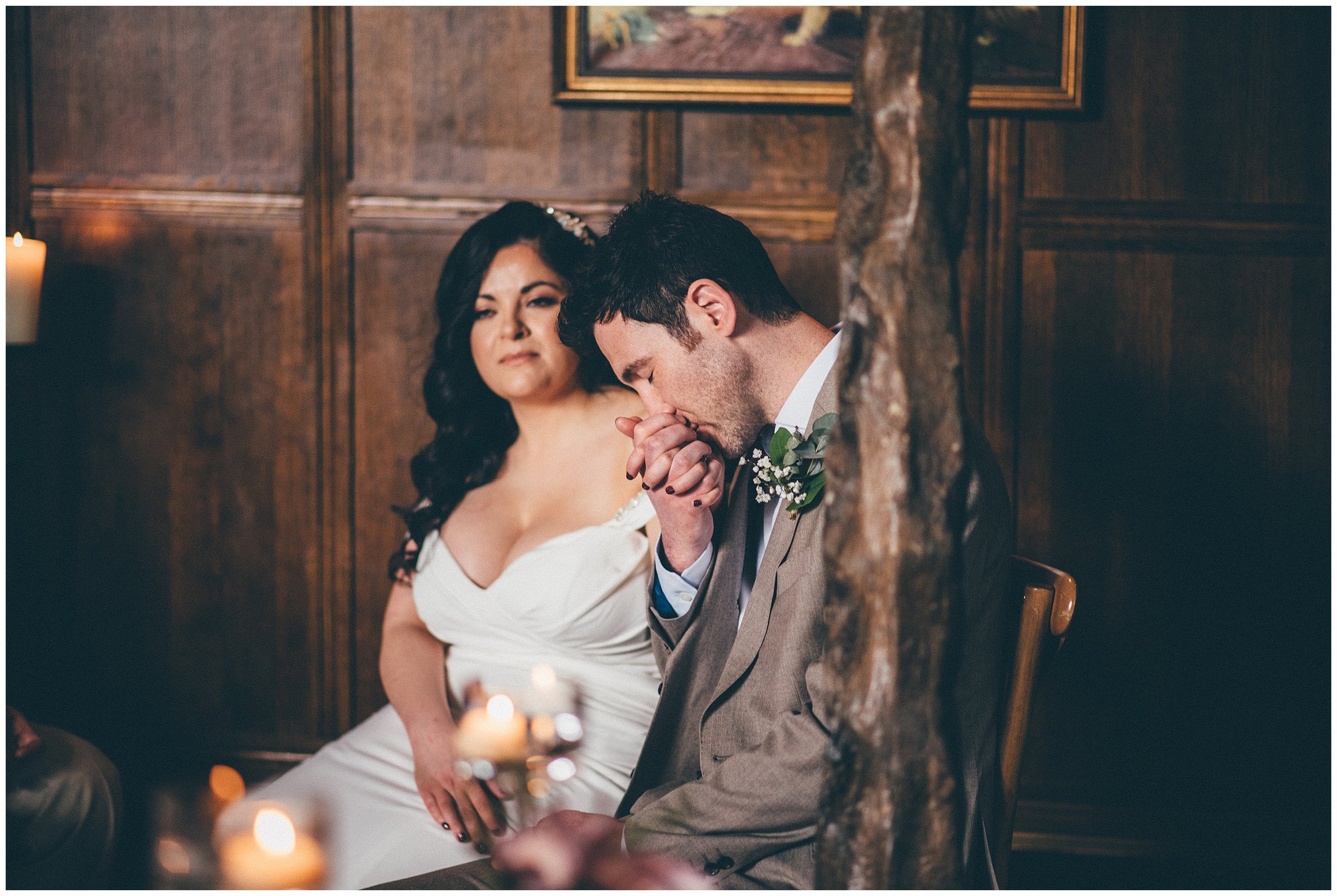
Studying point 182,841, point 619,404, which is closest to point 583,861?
point 619,404

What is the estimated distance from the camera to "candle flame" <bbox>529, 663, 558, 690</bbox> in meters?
1.90

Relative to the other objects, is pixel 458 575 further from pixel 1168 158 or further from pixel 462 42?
pixel 1168 158

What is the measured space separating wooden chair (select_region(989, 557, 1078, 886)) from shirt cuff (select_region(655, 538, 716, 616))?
0.53 meters

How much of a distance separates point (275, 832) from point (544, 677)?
23.7 inches

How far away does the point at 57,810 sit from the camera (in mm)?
1782

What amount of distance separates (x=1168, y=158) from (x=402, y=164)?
2256 millimetres

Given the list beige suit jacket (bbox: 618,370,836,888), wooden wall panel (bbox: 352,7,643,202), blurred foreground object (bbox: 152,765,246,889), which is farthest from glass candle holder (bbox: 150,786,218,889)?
wooden wall panel (bbox: 352,7,643,202)

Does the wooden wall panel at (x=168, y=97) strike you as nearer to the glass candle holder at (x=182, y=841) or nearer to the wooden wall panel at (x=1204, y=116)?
the glass candle holder at (x=182, y=841)

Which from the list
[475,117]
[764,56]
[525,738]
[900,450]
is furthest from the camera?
[475,117]

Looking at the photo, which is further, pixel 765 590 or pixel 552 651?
pixel 552 651

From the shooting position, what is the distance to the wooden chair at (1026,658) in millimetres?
1329

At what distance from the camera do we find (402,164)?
256 centimetres

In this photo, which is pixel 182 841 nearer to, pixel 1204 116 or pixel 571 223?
pixel 571 223

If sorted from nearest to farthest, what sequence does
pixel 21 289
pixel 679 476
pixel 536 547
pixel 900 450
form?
pixel 900 450 < pixel 679 476 < pixel 536 547 < pixel 21 289
